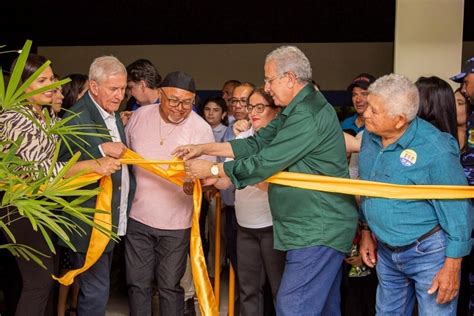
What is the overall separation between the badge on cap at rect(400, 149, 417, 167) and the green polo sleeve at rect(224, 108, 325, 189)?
0.39 metres

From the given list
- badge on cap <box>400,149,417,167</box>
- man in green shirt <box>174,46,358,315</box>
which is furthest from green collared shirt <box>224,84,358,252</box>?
badge on cap <box>400,149,417,167</box>

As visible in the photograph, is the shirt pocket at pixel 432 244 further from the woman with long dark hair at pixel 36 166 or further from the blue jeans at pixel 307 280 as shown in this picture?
the woman with long dark hair at pixel 36 166

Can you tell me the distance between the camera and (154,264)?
4078 mm

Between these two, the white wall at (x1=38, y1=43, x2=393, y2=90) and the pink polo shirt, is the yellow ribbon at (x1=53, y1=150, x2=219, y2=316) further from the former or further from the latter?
the white wall at (x1=38, y1=43, x2=393, y2=90)

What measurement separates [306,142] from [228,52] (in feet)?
24.0

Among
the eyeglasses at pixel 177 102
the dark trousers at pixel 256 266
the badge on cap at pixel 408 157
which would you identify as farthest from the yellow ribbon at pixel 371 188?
the eyeglasses at pixel 177 102

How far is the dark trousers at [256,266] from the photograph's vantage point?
391cm

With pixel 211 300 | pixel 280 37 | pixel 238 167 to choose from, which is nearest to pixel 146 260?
pixel 211 300

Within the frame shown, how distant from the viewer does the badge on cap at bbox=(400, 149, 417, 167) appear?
306 cm

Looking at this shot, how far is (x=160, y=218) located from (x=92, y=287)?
0.55m

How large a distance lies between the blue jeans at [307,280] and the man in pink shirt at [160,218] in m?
0.89

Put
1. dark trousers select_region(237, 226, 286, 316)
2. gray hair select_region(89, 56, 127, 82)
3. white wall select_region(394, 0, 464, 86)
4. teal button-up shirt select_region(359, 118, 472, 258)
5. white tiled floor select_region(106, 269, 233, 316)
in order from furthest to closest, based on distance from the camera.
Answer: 1. white wall select_region(394, 0, 464, 86)
2. white tiled floor select_region(106, 269, 233, 316)
3. dark trousers select_region(237, 226, 286, 316)
4. gray hair select_region(89, 56, 127, 82)
5. teal button-up shirt select_region(359, 118, 472, 258)

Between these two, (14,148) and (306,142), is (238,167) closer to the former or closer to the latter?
(306,142)

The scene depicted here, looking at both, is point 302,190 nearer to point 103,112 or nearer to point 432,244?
point 432,244
